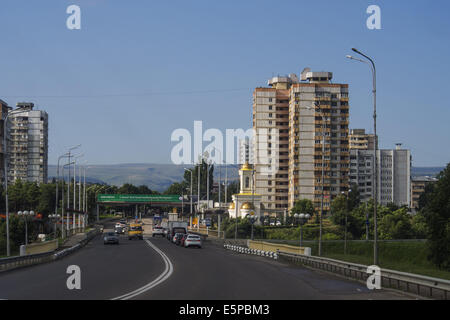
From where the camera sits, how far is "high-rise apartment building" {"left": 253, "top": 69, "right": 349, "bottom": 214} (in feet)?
465

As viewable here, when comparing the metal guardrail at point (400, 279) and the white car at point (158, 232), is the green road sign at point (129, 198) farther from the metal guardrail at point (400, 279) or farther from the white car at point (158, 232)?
the metal guardrail at point (400, 279)

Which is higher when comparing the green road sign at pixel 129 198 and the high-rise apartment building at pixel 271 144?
the high-rise apartment building at pixel 271 144

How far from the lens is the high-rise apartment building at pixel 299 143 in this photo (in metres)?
142

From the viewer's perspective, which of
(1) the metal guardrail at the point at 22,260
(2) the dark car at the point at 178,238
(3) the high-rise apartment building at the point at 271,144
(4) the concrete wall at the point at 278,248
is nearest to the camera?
(1) the metal guardrail at the point at 22,260

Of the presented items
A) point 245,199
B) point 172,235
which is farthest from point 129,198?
point 172,235

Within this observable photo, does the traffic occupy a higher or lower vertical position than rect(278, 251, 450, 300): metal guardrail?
lower

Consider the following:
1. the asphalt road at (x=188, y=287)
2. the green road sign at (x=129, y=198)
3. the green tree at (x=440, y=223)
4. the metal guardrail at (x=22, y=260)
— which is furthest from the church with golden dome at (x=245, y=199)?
the asphalt road at (x=188, y=287)

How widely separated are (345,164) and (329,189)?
777 cm

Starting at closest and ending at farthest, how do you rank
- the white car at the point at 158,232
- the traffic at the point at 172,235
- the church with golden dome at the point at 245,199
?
1. the traffic at the point at 172,235
2. the white car at the point at 158,232
3. the church with golden dome at the point at 245,199

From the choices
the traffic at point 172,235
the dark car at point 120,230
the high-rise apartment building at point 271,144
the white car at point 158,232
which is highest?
the high-rise apartment building at point 271,144

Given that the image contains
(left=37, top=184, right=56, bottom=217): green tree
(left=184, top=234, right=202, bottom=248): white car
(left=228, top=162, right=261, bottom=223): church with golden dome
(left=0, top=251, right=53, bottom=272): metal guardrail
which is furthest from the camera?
(left=37, top=184, right=56, bottom=217): green tree

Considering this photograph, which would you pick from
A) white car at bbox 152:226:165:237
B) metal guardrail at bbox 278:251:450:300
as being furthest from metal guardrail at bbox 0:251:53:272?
white car at bbox 152:226:165:237
